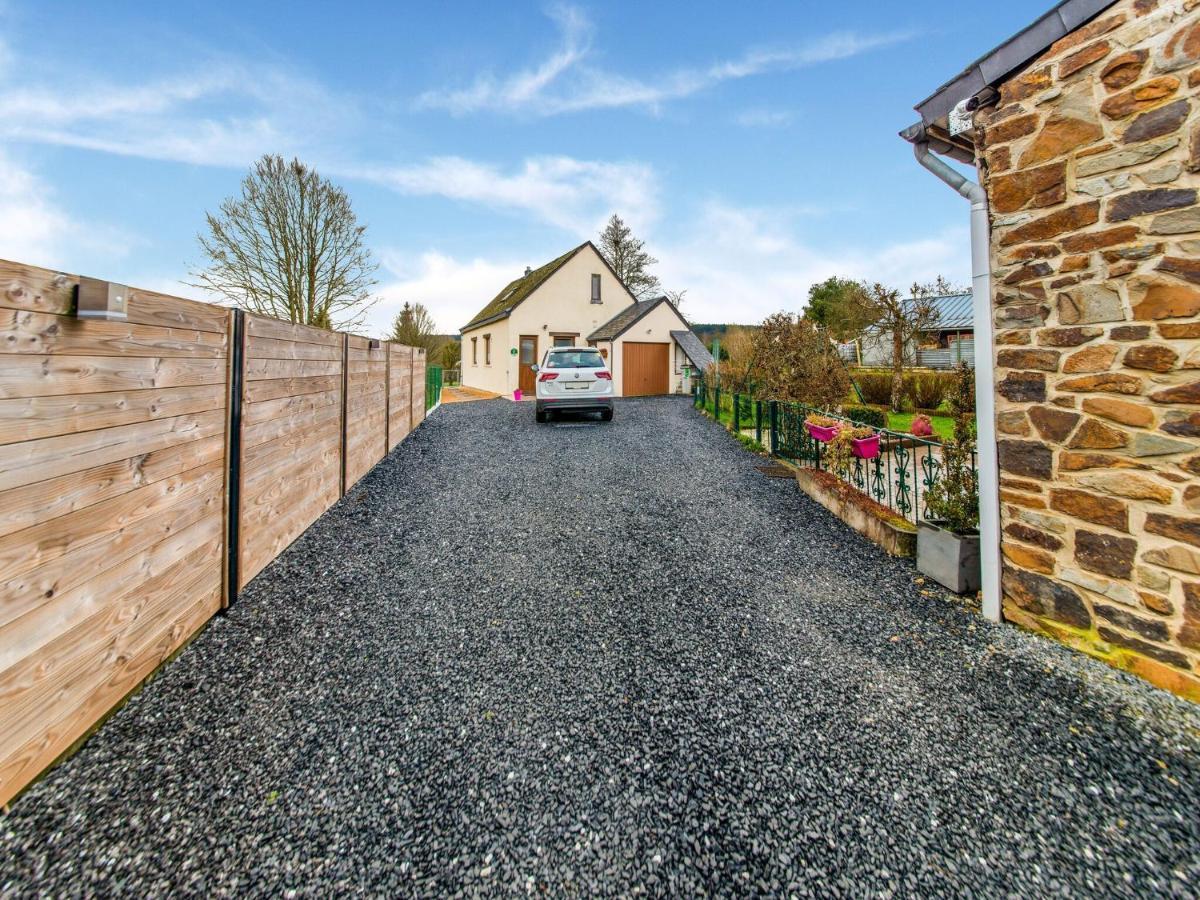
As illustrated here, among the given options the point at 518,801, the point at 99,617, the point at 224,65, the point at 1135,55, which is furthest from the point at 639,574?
the point at 224,65

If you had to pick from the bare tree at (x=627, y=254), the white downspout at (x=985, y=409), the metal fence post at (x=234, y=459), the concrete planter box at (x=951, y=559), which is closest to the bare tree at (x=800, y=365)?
the concrete planter box at (x=951, y=559)

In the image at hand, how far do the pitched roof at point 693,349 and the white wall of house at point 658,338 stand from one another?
0.89 feet

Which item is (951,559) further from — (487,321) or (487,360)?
(487,360)

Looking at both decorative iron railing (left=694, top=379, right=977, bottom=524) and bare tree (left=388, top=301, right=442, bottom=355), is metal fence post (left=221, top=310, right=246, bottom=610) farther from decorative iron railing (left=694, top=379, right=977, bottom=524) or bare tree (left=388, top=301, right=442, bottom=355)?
bare tree (left=388, top=301, right=442, bottom=355)

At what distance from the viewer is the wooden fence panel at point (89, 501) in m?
1.71

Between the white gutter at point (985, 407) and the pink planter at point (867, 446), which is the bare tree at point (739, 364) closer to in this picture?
the pink planter at point (867, 446)

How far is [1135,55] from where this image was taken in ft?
8.77

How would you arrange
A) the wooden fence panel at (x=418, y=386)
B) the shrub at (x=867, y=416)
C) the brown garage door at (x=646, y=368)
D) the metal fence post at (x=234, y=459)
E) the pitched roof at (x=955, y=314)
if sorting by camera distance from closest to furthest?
the metal fence post at (x=234, y=459)
the shrub at (x=867, y=416)
the wooden fence panel at (x=418, y=386)
the brown garage door at (x=646, y=368)
the pitched roof at (x=955, y=314)

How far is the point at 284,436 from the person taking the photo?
400cm

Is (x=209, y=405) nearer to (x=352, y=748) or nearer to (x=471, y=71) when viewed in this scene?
(x=352, y=748)

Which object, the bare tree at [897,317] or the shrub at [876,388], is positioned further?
the shrub at [876,388]

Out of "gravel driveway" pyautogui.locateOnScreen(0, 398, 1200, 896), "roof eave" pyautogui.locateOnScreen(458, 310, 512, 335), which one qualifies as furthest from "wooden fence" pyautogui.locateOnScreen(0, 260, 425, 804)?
"roof eave" pyautogui.locateOnScreen(458, 310, 512, 335)

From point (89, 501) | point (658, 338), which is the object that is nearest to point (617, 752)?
point (89, 501)

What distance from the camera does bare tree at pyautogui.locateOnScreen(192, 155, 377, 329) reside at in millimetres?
14109
